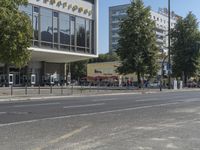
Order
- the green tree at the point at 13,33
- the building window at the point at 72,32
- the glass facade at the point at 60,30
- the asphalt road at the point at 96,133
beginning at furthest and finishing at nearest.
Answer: the building window at the point at 72,32 → the glass facade at the point at 60,30 → the green tree at the point at 13,33 → the asphalt road at the point at 96,133

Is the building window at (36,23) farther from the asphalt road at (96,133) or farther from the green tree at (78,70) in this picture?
the green tree at (78,70)

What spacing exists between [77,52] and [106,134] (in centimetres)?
6774

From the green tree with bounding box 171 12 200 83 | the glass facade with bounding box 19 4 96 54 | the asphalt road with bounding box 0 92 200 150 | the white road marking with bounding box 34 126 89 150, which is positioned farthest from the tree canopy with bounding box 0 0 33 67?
the green tree with bounding box 171 12 200 83

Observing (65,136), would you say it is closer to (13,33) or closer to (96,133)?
(96,133)

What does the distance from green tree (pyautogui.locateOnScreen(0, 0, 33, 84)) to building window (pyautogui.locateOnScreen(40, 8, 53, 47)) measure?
33.4m

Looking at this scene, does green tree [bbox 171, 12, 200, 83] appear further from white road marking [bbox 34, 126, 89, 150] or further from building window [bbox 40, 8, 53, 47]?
white road marking [bbox 34, 126, 89, 150]

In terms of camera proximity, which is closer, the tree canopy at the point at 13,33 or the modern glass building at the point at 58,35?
the tree canopy at the point at 13,33

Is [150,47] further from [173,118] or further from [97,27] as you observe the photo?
[173,118]

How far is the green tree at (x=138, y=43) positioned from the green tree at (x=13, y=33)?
30.0m

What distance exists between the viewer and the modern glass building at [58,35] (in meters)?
72.1

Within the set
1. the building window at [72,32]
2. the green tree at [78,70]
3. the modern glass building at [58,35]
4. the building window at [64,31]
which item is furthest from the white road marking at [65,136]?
the green tree at [78,70]

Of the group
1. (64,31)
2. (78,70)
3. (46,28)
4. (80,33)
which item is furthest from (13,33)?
(78,70)

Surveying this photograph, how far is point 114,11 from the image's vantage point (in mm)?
194375

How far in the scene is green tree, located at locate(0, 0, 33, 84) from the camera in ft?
122
